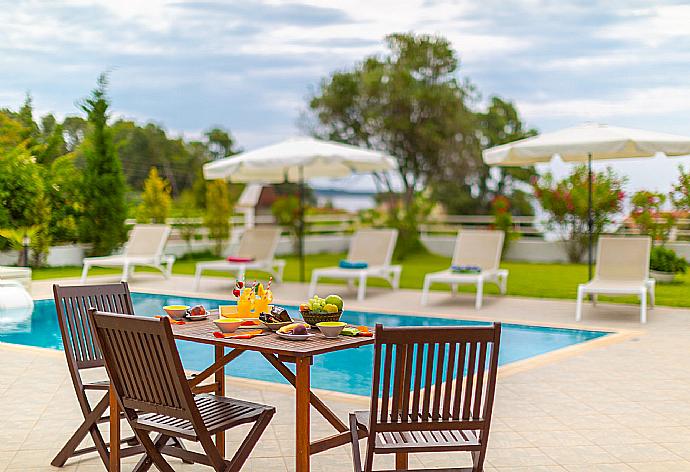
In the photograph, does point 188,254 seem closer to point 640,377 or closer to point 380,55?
point 380,55

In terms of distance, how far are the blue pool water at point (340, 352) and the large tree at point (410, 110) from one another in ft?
46.0

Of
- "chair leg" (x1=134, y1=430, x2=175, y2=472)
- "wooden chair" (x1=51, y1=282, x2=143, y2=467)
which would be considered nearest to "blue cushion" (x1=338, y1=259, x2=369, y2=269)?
"wooden chair" (x1=51, y1=282, x2=143, y2=467)

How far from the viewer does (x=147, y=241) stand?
14.8m

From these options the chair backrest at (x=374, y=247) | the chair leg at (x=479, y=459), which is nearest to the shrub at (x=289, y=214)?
the chair backrest at (x=374, y=247)

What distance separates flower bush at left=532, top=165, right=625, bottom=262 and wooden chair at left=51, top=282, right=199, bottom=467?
15407 millimetres

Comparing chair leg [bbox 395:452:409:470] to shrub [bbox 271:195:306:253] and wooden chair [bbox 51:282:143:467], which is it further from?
shrub [bbox 271:195:306:253]

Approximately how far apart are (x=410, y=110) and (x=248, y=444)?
2163 cm

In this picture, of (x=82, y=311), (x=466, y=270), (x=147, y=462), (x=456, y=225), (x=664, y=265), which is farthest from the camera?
(x=456, y=225)

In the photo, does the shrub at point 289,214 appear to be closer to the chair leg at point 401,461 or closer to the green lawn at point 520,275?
the green lawn at point 520,275

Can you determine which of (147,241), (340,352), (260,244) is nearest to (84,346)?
(340,352)

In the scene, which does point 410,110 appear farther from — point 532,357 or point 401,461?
point 401,461

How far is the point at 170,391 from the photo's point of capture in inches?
136

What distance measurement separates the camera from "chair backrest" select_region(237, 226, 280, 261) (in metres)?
13.9

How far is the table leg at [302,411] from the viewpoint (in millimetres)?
3564
